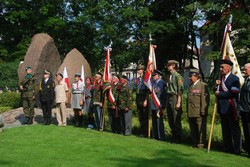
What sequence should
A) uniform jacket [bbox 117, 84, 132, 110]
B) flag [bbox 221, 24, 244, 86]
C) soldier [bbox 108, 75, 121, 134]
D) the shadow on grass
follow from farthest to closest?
soldier [bbox 108, 75, 121, 134], uniform jacket [bbox 117, 84, 132, 110], flag [bbox 221, 24, 244, 86], the shadow on grass

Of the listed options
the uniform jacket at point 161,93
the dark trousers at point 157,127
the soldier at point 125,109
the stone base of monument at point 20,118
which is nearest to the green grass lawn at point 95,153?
the dark trousers at point 157,127

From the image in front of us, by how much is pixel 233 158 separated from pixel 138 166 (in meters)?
2.37

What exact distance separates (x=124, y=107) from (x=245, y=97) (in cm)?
402

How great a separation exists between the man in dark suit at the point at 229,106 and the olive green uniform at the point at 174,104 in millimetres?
1219

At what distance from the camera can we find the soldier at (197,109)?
363 inches

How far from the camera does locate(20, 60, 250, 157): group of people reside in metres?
8.64

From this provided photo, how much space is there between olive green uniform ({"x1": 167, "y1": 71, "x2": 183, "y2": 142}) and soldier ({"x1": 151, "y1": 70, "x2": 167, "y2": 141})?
0.38m

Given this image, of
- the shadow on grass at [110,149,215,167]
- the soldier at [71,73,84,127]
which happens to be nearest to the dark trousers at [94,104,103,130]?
the soldier at [71,73,84,127]

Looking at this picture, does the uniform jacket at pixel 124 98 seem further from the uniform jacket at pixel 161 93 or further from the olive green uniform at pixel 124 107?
the uniform jacket at pixel 161 93

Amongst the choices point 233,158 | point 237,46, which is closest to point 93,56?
point 237,46

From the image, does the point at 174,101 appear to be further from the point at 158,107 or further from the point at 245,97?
the point at 245,97

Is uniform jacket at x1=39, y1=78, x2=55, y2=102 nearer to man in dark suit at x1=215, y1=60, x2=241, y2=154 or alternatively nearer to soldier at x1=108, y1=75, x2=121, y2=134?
soldier at x1=108, y1=75, x2=121, y2=134

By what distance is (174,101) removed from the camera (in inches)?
389

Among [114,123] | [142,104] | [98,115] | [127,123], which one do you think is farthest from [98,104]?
[142,104]
